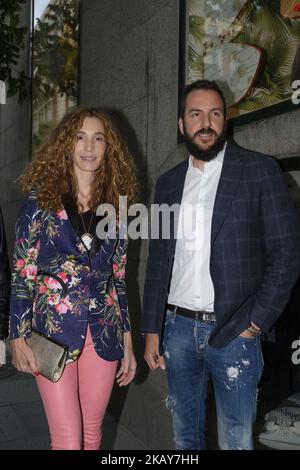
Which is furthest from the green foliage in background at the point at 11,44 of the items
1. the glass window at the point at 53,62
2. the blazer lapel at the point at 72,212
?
the blazer lapel at the point at 72,212

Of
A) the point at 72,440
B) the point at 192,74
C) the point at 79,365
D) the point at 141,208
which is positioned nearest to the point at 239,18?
the point at 192,74

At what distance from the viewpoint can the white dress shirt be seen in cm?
268

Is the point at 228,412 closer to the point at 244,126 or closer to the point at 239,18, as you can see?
the point at 244,126

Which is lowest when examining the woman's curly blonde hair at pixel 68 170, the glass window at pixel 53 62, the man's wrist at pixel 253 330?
the man's wrist at pixel 253 330

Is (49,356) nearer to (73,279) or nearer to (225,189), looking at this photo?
(73,279)

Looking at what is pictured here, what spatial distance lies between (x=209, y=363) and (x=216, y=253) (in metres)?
0.58

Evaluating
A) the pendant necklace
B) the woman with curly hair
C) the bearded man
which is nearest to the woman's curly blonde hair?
the woman with curly hair

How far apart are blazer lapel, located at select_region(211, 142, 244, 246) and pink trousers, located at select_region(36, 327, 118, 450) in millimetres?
880

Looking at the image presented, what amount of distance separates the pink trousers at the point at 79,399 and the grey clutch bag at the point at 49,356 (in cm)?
6

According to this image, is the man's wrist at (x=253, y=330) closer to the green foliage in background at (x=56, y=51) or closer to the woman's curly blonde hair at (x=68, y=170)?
the woman's curly blonde hair at (x=68, y=170)

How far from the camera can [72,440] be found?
2.49 metres

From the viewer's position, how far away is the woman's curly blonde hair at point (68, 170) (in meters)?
2.69

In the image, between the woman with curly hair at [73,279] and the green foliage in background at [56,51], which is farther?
the green foliage in background at [56,51]

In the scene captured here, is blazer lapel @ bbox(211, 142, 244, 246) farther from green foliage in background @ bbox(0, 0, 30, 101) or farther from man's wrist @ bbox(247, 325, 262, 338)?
green foliage in background @ bbox(0, 0, 30, 101)
